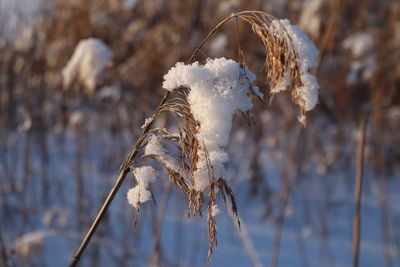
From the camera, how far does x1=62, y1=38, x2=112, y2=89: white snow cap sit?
1565mm

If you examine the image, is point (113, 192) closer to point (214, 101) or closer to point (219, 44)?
point (214, 101)

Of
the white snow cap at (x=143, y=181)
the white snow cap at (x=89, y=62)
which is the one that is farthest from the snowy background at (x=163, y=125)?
the white snow cap at (x=143, y=181)

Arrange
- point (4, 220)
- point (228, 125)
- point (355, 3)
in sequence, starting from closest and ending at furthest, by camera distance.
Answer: point (228, 125)
point (4, 220)
point (355, 3)

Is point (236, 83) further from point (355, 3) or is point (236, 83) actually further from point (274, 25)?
point (355, 3)

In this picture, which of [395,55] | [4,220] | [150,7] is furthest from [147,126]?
[150,7]

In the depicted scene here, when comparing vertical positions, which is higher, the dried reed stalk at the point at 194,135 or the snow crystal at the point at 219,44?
the snow crystal at the point at 219,44

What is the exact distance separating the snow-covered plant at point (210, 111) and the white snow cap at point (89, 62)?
3.31ft

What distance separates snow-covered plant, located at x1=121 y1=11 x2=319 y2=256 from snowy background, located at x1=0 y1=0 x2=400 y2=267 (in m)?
1.03

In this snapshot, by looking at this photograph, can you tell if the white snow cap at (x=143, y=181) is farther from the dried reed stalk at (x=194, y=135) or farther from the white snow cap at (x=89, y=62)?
the white snow cap at (x=89, y=62)

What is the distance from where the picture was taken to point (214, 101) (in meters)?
0.57

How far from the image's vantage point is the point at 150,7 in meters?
3.96

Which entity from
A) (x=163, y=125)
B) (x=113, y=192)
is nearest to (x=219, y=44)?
(x=163, y=125)

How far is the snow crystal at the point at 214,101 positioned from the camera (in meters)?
0.56

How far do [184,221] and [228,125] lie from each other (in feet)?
8.05
